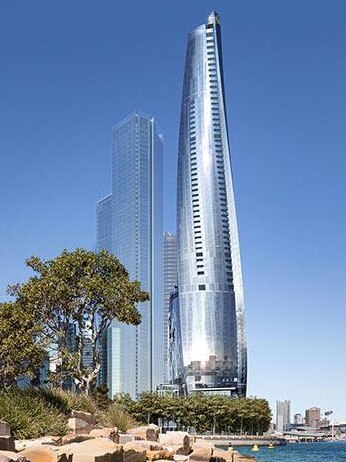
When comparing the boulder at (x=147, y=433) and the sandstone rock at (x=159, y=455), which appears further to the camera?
the boulder at (x=147, y=433)

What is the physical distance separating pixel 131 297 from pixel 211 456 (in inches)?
969

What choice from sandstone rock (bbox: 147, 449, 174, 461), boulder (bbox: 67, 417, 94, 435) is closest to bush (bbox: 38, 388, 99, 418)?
boulder (bbox: 67, 417, 94, 435)

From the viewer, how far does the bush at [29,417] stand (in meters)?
24.1

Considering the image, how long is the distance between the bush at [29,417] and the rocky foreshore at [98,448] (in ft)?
2.67

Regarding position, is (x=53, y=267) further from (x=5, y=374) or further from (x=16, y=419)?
(x=16, y=419)

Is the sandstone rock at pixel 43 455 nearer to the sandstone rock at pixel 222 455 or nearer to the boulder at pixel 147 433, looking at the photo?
the sandstone rock at pixel 222 455

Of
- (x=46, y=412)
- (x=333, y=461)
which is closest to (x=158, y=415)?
(x=333, y=461)

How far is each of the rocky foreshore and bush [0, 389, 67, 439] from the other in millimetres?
815

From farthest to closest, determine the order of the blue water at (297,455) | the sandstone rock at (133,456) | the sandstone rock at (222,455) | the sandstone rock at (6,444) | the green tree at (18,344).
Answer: the blue water at (297,455)
the green tree at (18,344)
the sandstone rock at (222,455)
the sandstone rock at (133,456)
the sandstone rock at (6,444)

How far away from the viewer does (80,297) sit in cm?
4684

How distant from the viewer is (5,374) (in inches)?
1874

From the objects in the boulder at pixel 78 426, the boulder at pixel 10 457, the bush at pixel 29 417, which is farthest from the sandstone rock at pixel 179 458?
the boulder at pixel 10 457

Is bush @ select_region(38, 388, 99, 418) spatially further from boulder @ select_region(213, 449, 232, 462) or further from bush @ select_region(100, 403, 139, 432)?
boulder @ select_region(213, 449, 232, 462)

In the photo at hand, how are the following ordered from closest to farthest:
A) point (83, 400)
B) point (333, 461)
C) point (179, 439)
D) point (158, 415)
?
1. point (179, 439)
2. point (83, 400)
3. point (333, 461)
4. point (158, 415)
